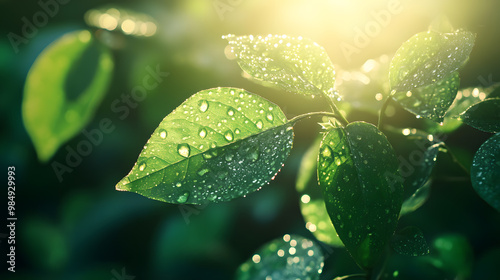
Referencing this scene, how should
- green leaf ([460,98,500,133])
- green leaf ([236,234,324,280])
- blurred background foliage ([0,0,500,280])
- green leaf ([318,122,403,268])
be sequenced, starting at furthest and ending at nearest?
blurred background foliage ([0,0,500,280]) → green leaf ([236,234,324,280]) → green leaf ([460,98,500,133]) → green leaf ([318,122,403,268])

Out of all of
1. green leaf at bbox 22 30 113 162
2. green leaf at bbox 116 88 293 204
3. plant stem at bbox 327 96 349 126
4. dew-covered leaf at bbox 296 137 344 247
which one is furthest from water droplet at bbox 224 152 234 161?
green leaf at bbox 22 30 113 162

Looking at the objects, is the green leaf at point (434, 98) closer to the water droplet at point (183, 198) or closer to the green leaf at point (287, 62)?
the green leaf at point (287, 62)

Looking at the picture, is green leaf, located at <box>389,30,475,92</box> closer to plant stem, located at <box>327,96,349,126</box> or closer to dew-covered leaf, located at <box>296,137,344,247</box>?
plant stem, located at <box>327,96,349,126</box>

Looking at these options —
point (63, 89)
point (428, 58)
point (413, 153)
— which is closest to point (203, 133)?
point (428, 58)

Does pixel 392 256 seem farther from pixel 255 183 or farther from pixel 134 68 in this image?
pixel 134 68

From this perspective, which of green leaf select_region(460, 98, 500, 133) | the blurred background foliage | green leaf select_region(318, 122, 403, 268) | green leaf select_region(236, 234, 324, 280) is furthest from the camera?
the blurred background foliage

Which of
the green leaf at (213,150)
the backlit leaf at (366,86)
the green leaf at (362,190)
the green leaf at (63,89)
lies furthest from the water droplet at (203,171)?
the green leaf at (63,89)

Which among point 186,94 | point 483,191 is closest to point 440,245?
point 483,191
